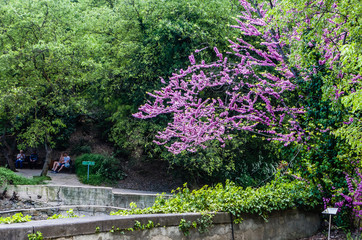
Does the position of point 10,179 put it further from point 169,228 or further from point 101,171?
point 169,228

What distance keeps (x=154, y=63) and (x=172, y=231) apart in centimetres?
1471

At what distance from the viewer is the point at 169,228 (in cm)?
486

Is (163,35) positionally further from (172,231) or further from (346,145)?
(172,231)

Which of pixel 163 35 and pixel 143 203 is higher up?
pixel 163 35

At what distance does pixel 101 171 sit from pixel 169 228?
58.8ft

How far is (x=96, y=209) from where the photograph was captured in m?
13.8

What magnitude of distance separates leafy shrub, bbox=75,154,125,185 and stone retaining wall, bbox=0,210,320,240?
15557 mm

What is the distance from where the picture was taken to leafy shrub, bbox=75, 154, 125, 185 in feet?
71.1

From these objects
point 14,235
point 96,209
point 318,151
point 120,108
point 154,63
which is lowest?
point 96,209

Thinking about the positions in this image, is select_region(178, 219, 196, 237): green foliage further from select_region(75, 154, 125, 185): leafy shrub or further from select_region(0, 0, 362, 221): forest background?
select_region(75, 154, 125, 185): leafy shrub

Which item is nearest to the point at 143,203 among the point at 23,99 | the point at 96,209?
the point at 96,209

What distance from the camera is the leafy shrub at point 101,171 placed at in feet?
71.1

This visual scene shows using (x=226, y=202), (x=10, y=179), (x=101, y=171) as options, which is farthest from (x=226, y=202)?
(x=101, y=171)

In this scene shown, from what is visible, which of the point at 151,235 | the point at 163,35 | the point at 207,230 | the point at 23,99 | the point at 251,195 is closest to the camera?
the point at 151,235
